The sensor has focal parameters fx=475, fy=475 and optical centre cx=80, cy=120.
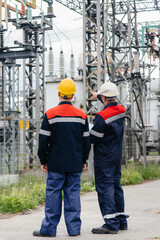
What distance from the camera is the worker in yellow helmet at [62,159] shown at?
238 inches

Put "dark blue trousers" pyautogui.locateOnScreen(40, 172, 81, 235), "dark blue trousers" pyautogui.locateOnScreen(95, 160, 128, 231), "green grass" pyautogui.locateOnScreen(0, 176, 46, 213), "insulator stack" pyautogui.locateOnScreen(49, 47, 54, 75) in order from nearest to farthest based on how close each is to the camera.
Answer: "dark blue trousers" pyautogui.locateOnScreen(40, 172, 81, 235) → "dark blue trousers" pyautogui.locateOnScreen(95, 160, 128, 231) → "green grass" pyautogui.locateOnScreen(0, 176, 46, 213) → "insulator stack" pyautogui.locateOnScreen(49, 47, 54, 75)

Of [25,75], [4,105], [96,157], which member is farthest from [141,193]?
[25,75]

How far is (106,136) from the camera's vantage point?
6.29 meters

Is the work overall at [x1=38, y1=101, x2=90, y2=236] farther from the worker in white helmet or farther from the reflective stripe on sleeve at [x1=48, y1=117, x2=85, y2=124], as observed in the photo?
the worker in white helmet

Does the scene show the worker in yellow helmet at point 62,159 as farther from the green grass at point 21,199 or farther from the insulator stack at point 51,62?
the insulator stack at point 51,62

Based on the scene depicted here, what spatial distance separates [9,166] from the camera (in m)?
14.3

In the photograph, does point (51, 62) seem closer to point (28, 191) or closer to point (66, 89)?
point (28, 191)

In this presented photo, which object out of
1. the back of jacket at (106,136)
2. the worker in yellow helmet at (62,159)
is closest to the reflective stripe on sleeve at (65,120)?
the worker in yellow helmet at (62,159)

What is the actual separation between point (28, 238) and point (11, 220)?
1.64m

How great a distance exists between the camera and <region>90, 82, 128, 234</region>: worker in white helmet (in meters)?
6.21

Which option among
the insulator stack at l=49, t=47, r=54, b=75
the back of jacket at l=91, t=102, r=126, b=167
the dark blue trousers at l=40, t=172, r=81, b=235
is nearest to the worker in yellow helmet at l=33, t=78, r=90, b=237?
the dark blue trousers at l=40, t=172, r=81, b=235

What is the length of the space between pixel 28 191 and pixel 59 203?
12.3ft

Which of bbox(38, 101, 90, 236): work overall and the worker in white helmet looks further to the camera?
the worker in white helmet

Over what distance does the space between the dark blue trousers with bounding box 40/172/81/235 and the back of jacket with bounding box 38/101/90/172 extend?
13 cm
